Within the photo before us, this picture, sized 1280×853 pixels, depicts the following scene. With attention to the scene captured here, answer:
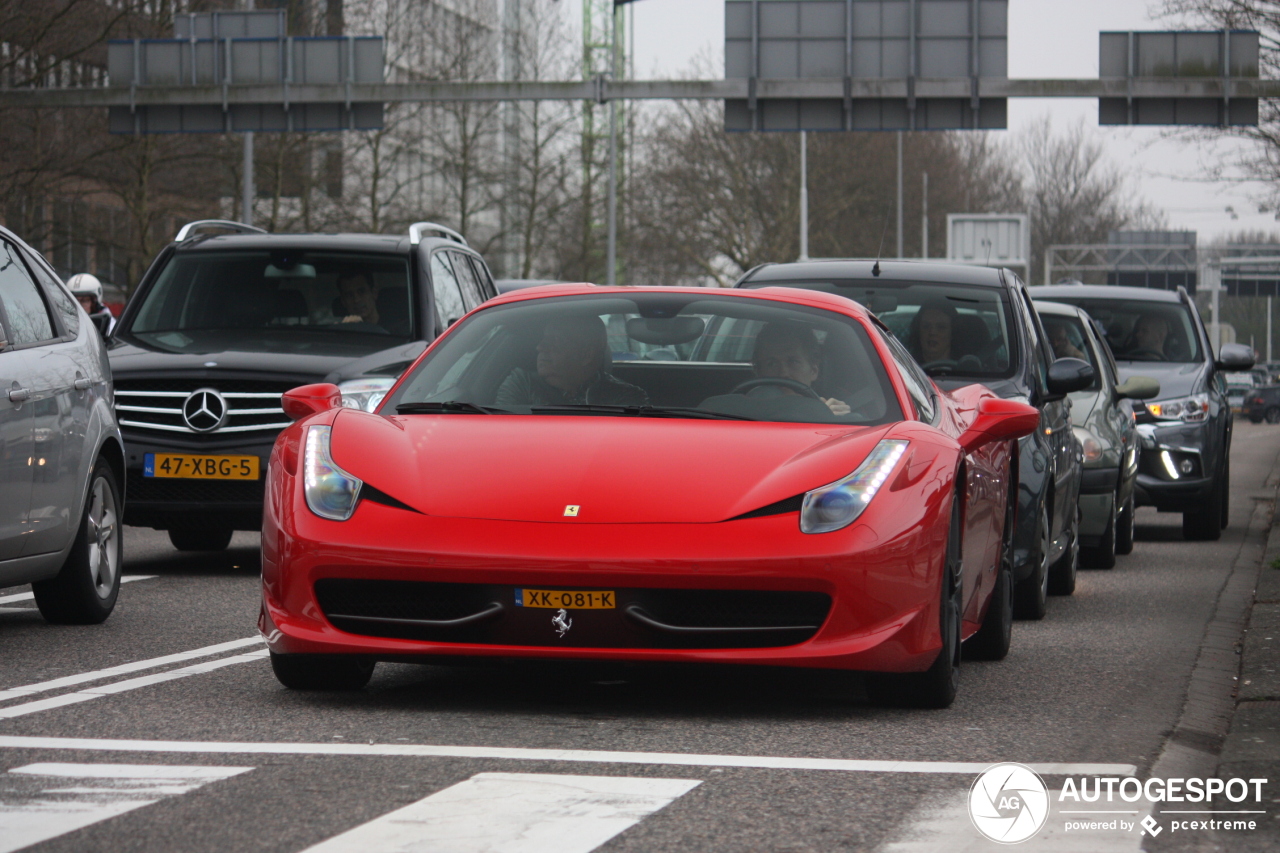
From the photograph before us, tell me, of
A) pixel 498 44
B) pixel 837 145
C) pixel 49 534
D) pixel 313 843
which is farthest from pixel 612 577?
pixel 837 145

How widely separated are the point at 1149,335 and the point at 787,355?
1024 centimetres

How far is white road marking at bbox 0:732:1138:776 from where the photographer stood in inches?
205

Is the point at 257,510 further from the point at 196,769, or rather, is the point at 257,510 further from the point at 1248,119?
the point at 1248,119

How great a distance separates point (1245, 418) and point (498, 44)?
1400 inches

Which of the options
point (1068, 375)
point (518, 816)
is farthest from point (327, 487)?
point (1068, 375)

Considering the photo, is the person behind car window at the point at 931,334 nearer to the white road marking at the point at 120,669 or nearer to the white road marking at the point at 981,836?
the white road marking at the point at 120,669

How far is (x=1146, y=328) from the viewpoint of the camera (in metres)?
16.4

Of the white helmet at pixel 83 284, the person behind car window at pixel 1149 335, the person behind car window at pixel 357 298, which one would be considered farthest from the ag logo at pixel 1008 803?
the white helmet at pixel 83 284

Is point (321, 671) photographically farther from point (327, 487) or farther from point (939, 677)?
point (939, 677)

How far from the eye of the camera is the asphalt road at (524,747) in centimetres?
439

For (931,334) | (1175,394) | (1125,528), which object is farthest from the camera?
(1175,394)

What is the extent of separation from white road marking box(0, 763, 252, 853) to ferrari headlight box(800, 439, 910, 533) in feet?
5.68

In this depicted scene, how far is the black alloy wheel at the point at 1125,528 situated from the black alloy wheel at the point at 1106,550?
0.54 m

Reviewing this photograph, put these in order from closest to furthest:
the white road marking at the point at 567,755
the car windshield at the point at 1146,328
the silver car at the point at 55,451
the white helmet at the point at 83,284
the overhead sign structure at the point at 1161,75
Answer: the white road marking at the point at 567,755, the silver car at the point at 55,451, the white helmet at the point at 83,284, the car windshield at the point at 1146,328, the overhead sign structure at the point at 1161,75
